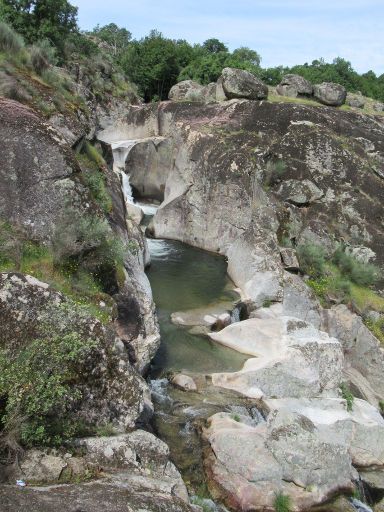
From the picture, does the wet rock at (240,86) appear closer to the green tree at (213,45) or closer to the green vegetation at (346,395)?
the green vegetation at (346,395)

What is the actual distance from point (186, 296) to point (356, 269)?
8.55 meters

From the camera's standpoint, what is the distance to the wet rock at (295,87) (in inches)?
1453

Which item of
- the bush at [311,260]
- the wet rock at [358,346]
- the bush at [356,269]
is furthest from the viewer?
the bush at [356,269]

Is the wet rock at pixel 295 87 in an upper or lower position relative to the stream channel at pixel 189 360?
upper

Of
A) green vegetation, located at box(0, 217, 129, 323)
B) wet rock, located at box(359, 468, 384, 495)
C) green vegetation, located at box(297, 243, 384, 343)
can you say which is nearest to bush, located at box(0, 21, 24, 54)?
green vegetation, located at box(0, 217, 129, 323)

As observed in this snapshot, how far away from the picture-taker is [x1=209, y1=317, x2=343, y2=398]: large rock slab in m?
14.7

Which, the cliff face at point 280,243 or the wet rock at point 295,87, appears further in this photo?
the wet rock at point 295,87

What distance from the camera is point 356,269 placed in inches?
922

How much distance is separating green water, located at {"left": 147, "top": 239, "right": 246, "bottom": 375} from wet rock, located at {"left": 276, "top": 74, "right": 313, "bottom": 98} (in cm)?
1672

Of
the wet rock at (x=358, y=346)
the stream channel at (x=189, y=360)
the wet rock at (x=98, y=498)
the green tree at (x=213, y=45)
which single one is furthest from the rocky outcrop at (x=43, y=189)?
the green tree at (x=213, y=45)

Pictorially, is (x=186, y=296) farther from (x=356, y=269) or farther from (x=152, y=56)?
(x=152, y=56)

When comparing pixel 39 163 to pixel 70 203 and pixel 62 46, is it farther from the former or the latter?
pixel 62 46

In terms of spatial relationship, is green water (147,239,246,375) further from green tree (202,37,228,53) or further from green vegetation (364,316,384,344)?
green tree (202,37,228,53)

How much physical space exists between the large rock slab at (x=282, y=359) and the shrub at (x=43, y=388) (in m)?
6.49
